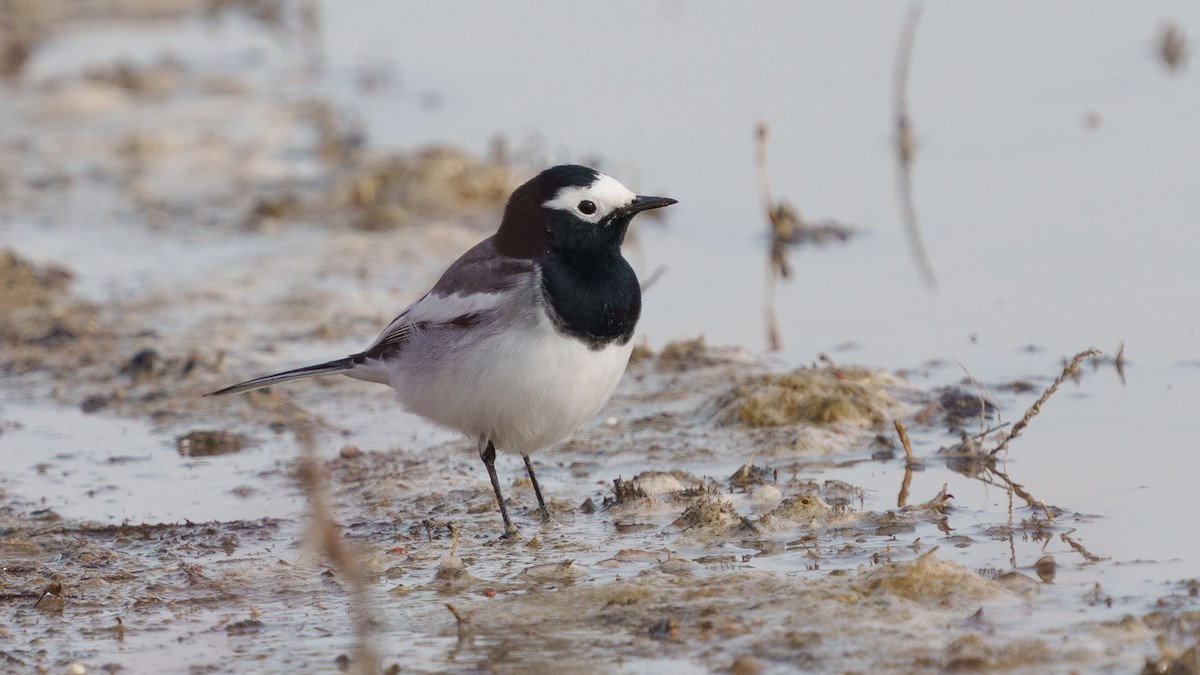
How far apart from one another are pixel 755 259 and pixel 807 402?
9.53ft

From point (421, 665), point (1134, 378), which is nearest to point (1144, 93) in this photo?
point (1134, 378)

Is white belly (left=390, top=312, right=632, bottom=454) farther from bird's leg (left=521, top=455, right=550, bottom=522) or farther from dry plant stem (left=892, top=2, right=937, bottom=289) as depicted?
dry plant stem (left=892, top=2, right=937, bottom=289)

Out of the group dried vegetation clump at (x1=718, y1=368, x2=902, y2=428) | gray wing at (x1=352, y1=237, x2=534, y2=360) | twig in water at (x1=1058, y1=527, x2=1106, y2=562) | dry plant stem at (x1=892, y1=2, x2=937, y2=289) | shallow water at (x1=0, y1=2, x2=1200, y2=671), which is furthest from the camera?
dry plant stem at (x1=892, y1=2, x2=937, y2=289)

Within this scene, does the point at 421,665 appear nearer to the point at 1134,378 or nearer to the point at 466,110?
the point at 1134,378

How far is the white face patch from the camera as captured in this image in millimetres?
6301

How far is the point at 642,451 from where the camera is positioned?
7344 mm

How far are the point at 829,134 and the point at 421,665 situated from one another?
8.19 m

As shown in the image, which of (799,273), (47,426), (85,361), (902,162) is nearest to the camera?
(47,426)

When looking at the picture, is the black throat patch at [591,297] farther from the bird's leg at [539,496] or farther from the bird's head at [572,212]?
the bird's leg at [539,496]

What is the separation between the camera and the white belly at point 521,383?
5980 mm

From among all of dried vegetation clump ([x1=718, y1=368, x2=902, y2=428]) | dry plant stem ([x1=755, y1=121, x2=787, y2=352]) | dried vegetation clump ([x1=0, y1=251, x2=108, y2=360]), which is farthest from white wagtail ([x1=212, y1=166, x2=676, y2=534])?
dried vegetation clump ([x1=0, y1=251, x2=108, y2=360])

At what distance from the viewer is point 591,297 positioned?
6094 mm

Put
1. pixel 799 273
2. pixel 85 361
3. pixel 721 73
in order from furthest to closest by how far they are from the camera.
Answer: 1. pixel 721 73
2. pixel 799 273
3. pixel 85 361

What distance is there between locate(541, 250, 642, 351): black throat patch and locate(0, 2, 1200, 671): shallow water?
0.74 metres
